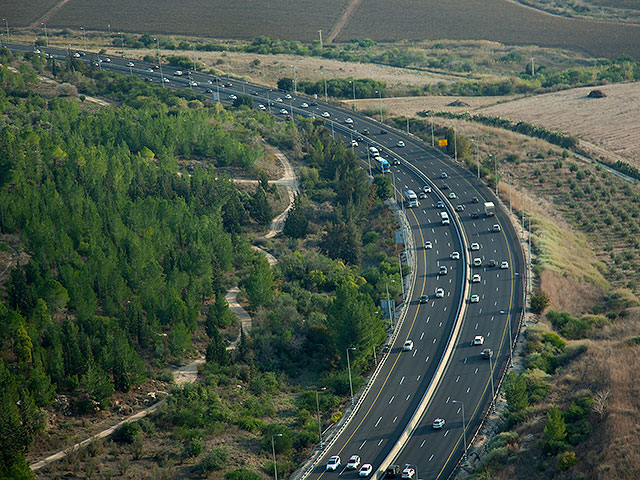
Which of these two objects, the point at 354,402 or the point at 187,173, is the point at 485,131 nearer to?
the point at 187,173

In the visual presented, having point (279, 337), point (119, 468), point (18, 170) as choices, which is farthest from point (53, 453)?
point (18, 170)

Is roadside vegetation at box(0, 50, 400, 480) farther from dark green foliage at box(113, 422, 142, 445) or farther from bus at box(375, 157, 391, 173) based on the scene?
bus at box(375, 157, 391, 173)

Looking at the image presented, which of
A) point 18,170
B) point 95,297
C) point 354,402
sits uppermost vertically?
point 18,170

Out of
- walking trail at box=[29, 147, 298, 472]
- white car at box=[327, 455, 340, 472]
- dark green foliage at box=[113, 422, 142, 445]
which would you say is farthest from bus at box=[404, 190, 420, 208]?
dark green foliage at box=[113, 422, 142, 445]

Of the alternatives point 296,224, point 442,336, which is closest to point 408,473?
point 442,336

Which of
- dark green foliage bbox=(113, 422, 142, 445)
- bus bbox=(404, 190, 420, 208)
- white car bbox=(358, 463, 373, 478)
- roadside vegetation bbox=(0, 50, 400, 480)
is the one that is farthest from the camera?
bus bbox=(404, 190, 420, 208)

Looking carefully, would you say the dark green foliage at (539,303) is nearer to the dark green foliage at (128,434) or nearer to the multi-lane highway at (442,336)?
the multi-lane highway at (442,336)

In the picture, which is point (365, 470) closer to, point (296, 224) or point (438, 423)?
point (438, 423)
